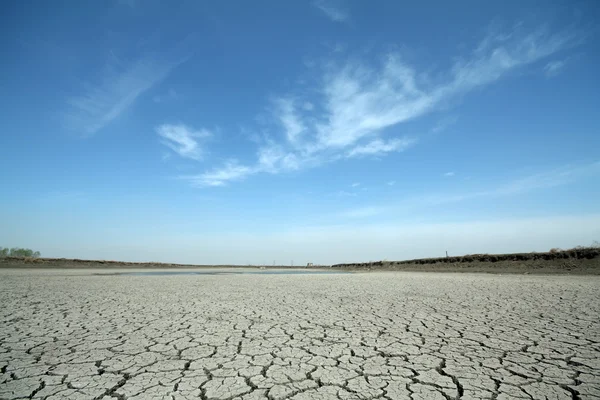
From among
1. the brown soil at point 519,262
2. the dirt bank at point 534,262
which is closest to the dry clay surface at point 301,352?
the dirt bank at point 534,262

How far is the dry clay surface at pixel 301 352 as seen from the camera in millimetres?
2057

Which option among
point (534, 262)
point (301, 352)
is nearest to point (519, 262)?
point (534, 262)

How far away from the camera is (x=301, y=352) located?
2832 millimetres

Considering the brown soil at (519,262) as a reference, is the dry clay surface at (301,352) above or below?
below

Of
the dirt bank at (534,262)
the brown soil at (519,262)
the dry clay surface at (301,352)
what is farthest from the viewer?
the brown soil at (519,262)

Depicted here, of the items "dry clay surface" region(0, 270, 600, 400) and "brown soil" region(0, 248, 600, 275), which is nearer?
"dry clay surface" region(0, 270, 600, 400)

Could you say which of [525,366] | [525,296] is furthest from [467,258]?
[525,366]

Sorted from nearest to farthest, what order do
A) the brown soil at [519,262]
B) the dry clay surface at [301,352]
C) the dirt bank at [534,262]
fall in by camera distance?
the dry clay surface at [301,352], the dirt bank at [534,262], the brown soil at [519,262]

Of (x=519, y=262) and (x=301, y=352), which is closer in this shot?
(x=301, y=352)

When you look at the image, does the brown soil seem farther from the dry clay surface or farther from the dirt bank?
the dry clay surface

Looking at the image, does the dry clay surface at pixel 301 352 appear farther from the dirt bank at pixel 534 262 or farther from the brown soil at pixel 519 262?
the brown soil at pixel 519 262

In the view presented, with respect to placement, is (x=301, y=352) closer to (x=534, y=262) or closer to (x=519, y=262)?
(x=534, y=262)

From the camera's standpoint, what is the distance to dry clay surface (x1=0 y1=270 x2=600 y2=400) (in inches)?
81.0

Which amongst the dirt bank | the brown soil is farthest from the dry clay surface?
the brown soil
